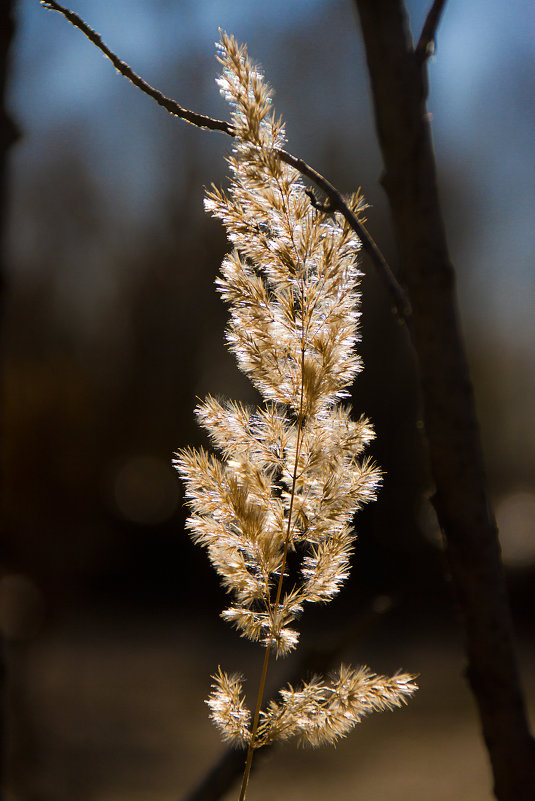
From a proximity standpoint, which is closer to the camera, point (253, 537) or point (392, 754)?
point (253, 537)

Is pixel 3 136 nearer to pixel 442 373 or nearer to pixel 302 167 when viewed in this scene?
pixel 302 167

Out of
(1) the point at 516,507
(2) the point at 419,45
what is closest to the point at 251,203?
(2) the point at 419,45

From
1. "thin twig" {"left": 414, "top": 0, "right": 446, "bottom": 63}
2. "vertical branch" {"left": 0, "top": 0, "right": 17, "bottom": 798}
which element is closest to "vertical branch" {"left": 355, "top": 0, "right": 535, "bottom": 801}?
"thin twig" {"left": 414, "top": 0, "right": 446, "bottom": 63}

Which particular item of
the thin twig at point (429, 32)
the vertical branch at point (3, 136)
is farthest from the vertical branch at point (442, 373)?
the vertical branch at point (3, 136)

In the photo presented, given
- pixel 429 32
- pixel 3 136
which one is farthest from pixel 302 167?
pixel 3 136

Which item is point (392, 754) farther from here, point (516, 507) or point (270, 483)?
point (270, 483)
